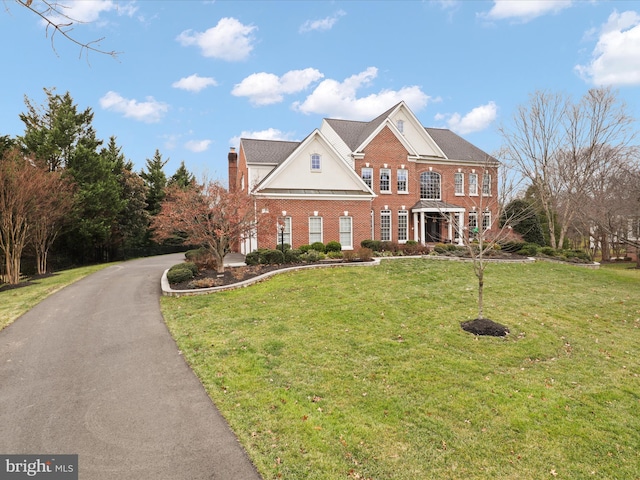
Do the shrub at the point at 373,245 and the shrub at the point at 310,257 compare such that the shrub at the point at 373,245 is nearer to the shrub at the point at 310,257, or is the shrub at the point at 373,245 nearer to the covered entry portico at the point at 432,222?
the shrub at the point at 310,257

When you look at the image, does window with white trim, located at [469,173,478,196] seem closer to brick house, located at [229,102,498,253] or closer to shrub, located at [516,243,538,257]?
brick house, located at [229,102,498,253]

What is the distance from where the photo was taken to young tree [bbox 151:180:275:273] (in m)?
A: 14.5

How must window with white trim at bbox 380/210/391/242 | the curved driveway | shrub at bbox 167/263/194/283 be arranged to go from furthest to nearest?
window with white trim at bbox 380/210/391/242
shrub at bbox 167/263/194/283
the curved driveway

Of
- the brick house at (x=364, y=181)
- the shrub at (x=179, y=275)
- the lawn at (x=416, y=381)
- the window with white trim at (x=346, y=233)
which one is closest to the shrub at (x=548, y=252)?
the brick house at (x=364, y=181)

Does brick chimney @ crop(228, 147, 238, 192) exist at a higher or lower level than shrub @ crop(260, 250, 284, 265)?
higher

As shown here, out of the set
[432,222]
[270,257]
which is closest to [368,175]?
[432,222]

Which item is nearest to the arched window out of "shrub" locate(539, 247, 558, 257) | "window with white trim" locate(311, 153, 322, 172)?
"shrub" locate(539, 247, 558, 257)

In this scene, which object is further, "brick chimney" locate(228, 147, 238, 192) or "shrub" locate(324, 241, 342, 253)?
"brick chimney" locate(228, 147, 238, 192)

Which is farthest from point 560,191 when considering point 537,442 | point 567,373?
point 537,442

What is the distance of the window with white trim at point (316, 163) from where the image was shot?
875 inches

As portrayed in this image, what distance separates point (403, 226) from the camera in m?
27.6

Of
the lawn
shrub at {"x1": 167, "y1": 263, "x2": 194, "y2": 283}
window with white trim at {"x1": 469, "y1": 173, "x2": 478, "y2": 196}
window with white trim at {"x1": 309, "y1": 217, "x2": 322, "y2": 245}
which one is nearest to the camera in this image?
the lawn

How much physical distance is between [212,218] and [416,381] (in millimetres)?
11487

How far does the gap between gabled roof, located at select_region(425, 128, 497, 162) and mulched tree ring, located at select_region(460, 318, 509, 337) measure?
2376 centimetres
